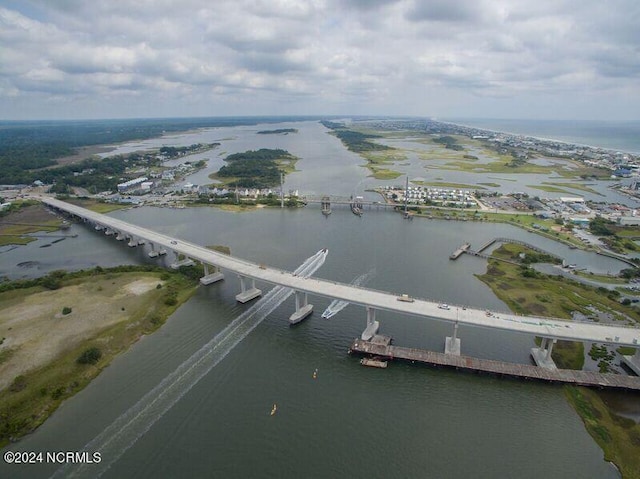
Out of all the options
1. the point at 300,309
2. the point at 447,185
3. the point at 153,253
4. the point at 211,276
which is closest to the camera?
the point at 300,309

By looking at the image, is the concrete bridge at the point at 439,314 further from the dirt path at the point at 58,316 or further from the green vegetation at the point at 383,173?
the green vegetation at the point at 383,173

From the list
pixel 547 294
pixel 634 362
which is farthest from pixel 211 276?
pixel 634 362

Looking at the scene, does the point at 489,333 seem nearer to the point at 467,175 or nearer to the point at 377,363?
the point at 377,363

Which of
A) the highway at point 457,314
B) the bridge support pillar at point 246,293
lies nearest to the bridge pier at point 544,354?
the highway at point 457,314

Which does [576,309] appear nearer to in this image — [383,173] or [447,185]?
[447,185]

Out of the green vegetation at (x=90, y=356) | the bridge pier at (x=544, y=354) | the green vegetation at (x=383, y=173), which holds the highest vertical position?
the green vegetation at (x=383, y=173)

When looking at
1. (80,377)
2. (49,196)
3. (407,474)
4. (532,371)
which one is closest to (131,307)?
(80,377)
